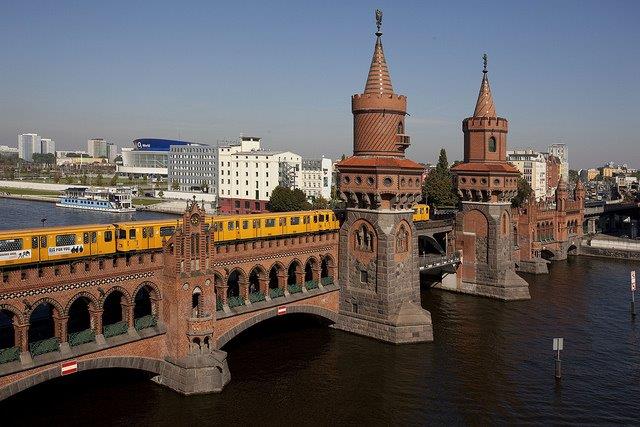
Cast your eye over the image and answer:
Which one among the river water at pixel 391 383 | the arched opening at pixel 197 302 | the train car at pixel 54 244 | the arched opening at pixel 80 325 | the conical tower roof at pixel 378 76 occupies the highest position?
the conical tower roof at pixel 378 76

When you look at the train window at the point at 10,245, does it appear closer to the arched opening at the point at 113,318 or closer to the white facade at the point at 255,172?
the arched opening at the point at 113,318

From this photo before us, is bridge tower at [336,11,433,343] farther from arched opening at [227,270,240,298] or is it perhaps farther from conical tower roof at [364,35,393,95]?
arched opening at [227,270,240,298]

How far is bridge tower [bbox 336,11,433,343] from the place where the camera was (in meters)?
47.3

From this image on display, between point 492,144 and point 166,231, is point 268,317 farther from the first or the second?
point 492,144

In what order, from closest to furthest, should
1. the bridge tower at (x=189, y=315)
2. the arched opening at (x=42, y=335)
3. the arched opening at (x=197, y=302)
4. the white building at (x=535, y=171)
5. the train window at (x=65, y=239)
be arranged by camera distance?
1. the arched opening at (x=42, y=335)
2. the train window at (x=65, y=239)
3. the bridge tower at (x=189, y=315)
4. the arched opening at (x=197, y=302)
5. the white building at (x=535, y=171)

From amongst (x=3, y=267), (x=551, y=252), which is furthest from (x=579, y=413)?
(x=551, y=252)

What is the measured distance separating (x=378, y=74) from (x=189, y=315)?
25214 mm

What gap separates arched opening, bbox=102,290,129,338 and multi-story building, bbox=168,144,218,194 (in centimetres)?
12029

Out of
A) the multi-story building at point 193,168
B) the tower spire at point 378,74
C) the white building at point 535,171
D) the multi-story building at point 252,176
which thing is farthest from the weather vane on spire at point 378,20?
the white building at point 535,171

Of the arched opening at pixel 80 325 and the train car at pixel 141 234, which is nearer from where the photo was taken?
the arched opening at pixel 80 325

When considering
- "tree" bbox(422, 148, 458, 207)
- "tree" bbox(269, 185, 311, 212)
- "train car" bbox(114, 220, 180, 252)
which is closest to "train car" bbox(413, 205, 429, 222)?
"train car" bbox(114, 220, 180, 252)

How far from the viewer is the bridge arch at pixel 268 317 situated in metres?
41.5

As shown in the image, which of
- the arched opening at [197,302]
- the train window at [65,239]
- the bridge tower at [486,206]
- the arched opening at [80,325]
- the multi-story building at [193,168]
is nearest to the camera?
the arched opening at [80,325]

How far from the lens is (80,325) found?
39.6 metres
